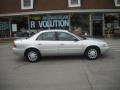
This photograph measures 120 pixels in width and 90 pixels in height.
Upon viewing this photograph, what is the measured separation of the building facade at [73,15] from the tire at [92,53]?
15.4m

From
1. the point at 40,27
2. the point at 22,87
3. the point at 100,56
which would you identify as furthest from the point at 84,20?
the point at 22,87

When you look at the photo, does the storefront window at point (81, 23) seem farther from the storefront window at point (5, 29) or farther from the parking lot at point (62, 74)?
the parking lot at point (62, 74)

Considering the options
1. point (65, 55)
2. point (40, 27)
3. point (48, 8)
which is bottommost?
point (65, 55)

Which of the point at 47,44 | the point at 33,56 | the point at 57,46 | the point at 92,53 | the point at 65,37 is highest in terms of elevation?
the point at 65,37

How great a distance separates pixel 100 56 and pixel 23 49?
12.9ft

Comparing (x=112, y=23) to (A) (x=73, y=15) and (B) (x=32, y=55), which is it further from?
(B) (x=32, y=55)

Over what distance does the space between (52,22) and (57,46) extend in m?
16.6

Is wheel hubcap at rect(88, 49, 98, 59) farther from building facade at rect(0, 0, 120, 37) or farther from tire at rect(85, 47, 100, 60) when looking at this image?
building facade at rect(0, 0, 120, 37)

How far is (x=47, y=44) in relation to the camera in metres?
13.3

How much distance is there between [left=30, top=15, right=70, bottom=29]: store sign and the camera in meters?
29.5

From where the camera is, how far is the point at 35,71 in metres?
11.1

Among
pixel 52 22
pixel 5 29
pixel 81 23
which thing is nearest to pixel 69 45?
pixel 81 23

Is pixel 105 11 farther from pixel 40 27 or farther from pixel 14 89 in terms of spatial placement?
pixel 14 89

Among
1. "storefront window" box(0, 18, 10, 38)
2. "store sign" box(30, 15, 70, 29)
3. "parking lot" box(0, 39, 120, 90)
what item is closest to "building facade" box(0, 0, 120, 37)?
"store sign" box(30, 15, 70, 29)
